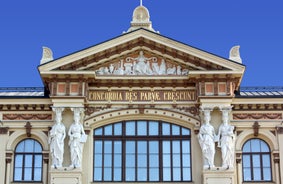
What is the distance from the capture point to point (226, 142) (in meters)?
38.2

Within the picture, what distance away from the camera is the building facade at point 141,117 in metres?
39.0

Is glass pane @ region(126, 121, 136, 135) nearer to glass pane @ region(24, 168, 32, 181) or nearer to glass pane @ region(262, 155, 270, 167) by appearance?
glass pane @ region(24, 168, 32, 181)

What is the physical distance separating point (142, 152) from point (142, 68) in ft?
15.9

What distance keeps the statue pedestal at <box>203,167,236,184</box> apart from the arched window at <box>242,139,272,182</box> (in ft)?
6.43

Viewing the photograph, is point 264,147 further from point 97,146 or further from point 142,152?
point 97,146

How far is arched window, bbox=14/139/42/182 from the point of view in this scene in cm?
3959

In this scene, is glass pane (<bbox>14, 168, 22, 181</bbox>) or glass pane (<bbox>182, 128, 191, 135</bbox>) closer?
glass pane (<bbox>14, 168, 22, 181</bbox>)

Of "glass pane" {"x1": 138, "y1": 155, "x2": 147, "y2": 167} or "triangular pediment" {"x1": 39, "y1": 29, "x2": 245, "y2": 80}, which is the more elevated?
"triangular pediment" {"x1": 39, "y1": 29, "x2": 245, "y2": 80}

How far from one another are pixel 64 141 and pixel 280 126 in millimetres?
12285

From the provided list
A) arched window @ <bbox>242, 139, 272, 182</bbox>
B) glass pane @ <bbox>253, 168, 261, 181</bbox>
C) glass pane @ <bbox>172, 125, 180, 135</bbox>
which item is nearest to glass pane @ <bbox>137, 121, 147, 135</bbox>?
glass pane @ <bbox>172, 125, 180, 135</bbox>

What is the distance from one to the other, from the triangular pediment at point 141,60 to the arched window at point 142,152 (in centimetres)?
316

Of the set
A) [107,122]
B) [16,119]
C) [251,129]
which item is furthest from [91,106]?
[251,129]

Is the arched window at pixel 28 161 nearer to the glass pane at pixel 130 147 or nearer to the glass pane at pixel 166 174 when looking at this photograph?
the glass pane at pixel 130 147

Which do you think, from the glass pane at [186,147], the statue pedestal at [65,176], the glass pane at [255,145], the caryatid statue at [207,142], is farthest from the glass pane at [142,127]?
the glass pane at [255,145]
